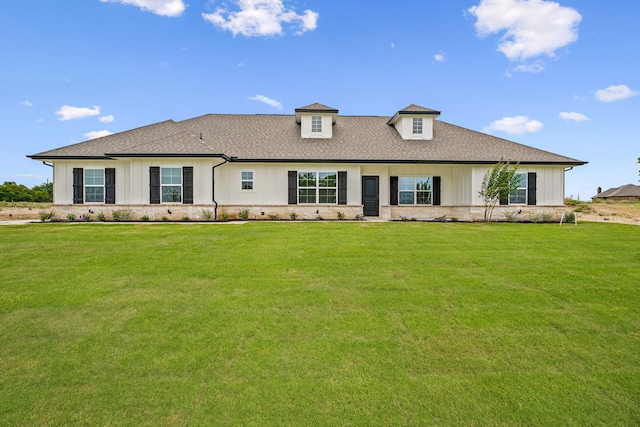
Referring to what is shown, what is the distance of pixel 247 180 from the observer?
18.1m

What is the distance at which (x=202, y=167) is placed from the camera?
662 inches

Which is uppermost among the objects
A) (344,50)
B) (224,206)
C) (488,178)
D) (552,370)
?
(344,50)

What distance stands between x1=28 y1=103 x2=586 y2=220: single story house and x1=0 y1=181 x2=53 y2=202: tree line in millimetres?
35750

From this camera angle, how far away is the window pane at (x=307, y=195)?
18.2 meters

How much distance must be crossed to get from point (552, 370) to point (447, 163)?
52.6ft

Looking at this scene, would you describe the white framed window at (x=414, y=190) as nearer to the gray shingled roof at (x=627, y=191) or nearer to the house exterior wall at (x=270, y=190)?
the house exterior wall at (x=270, y=190)

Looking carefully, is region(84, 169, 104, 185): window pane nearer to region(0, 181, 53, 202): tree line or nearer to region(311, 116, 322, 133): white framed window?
region(311, 116, 322, 133): white framed window

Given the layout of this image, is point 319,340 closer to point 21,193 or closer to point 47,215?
point 47,215

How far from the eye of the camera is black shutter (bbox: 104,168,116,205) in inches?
686

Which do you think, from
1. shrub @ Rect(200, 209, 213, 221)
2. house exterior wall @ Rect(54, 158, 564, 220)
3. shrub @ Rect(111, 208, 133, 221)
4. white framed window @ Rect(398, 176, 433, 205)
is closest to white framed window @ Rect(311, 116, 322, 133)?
house exterior wall @ Rect(54, 158, 564, 220)

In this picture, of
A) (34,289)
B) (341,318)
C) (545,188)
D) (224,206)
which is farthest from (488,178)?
(34,289)

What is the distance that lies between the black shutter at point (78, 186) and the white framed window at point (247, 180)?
8.37 meters

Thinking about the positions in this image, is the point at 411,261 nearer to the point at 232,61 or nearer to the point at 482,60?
the point at 482,60

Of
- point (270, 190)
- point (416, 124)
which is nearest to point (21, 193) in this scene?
point (270, 190)
